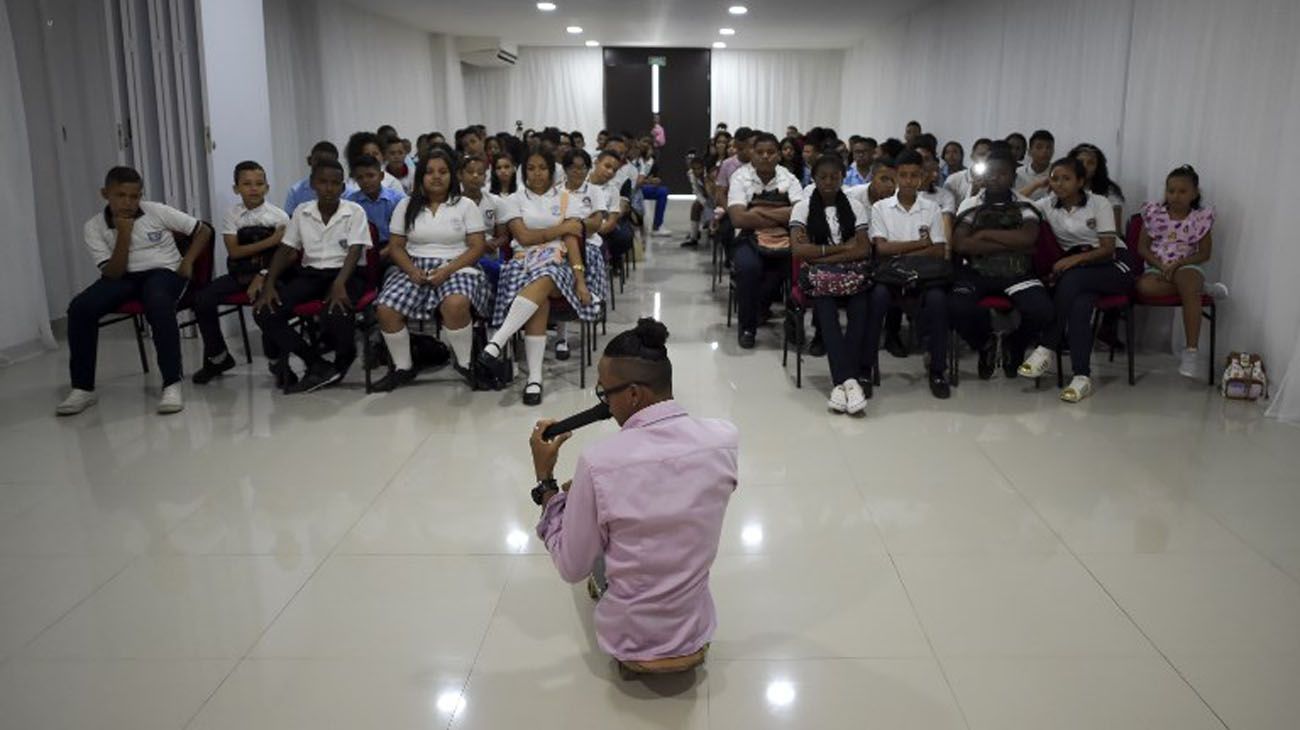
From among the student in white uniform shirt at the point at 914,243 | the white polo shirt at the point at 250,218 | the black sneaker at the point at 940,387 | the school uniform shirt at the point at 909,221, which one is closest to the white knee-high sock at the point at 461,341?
the white polo shirt at the point at 250,218

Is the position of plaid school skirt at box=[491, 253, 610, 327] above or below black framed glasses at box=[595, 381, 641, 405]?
below

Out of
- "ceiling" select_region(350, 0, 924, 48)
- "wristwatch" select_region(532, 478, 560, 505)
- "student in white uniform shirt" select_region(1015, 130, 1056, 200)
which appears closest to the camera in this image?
"wristwatch" select_region(532, 478, 560, 505)

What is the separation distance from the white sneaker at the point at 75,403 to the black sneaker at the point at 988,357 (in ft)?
14.7

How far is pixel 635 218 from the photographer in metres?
10.2

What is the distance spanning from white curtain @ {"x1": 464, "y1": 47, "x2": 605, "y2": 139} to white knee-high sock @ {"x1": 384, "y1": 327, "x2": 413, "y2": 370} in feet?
41.5

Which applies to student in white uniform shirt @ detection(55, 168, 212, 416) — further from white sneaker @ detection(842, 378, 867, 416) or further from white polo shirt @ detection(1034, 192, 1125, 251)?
white polo shirt @ detection(1034, 192, 1125, 251)

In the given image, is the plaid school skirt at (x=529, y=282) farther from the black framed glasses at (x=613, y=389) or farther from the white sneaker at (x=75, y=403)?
the black framed glasses at (x=613, y=389)

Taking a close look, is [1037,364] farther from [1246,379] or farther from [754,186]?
[754,186]

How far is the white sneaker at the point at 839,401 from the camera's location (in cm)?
468

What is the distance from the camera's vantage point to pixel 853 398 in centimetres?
465

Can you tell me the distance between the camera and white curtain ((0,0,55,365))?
584 centimetres

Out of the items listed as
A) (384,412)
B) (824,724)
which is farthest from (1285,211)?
(384,412)

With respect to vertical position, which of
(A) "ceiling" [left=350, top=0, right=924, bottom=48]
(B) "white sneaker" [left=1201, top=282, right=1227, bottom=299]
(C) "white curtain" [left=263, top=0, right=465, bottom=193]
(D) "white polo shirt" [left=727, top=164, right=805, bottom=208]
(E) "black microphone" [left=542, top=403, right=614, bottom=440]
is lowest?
(B) "white sneaker" [left=1201, top=282, right=1227, bottom=299]

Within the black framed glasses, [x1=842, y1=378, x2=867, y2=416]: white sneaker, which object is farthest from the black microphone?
[x1=842, y1=378, x2=867, y2=416]: white sneaker
